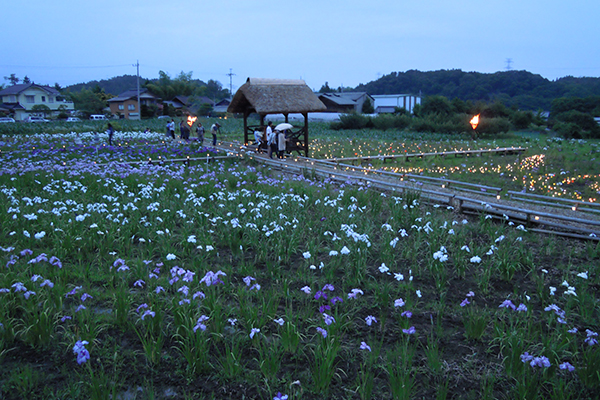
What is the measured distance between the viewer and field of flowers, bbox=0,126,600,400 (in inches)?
141

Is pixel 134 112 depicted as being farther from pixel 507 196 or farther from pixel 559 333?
pixel 559 333

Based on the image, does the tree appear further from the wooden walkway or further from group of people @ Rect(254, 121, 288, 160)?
group of people @ Rect(254, 121, 288, 160)

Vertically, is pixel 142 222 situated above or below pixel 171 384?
above

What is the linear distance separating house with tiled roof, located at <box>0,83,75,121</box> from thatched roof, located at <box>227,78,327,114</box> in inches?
2142

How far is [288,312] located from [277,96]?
53.3 ft

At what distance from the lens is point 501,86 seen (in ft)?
221

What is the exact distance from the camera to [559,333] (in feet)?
13.9


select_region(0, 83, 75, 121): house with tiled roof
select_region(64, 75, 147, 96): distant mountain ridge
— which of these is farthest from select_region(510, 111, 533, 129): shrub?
select_region(64, 75, 147, 96): distant mountain ridge

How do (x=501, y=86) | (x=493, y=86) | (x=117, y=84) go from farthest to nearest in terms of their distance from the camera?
(x=117, y=84)
(x=493, y=86)
(x=501, y=86)

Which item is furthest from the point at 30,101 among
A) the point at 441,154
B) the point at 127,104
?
the point at 441,154

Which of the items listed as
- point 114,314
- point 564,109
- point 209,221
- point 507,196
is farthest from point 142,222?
point 564,109

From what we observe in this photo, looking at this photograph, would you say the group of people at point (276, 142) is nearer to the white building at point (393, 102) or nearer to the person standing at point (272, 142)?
the person standing at point (272, 142)

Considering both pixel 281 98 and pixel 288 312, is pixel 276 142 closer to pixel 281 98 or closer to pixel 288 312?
pixel 281 98

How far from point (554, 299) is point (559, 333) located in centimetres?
95
